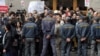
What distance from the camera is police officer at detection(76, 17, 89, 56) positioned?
17891mm

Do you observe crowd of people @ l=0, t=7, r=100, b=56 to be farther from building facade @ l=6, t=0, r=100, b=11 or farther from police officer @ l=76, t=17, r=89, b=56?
building facade @ l=6, t=0, r=100, b=11

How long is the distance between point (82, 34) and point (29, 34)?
7.44 feet

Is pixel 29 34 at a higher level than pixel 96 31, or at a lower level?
lower

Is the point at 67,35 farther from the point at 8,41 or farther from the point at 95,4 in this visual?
the point at 95,4

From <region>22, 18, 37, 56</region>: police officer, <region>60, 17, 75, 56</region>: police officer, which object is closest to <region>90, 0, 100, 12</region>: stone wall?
<region>60, 17, 75, 56</region>: police officer

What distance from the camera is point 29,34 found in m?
18.0

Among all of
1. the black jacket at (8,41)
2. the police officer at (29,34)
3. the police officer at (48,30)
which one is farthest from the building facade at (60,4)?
the black jacket at (8,41)

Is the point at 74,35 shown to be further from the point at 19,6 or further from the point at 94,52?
the point at 19,6

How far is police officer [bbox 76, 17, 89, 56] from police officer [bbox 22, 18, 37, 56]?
1883 mm

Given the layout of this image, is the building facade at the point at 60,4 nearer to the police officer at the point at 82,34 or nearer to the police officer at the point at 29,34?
the police officer at the point at 29,34

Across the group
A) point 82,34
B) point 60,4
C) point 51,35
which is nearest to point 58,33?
point 51,35

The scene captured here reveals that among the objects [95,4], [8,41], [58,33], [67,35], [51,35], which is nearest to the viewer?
[8,41]

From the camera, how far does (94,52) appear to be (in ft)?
59.6

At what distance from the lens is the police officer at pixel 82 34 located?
17891mm
